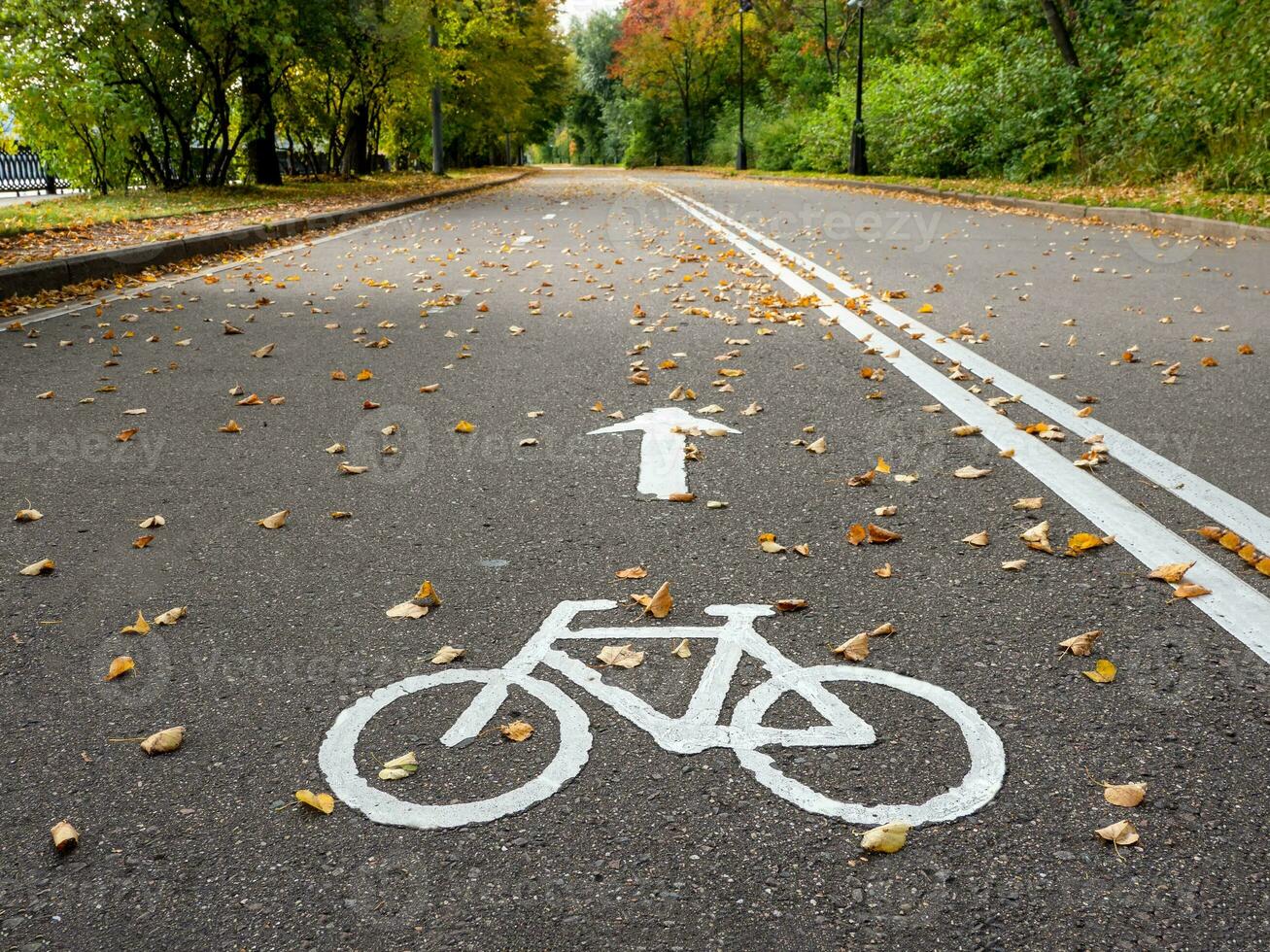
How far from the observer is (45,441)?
492 centimetres

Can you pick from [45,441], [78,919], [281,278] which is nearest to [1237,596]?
[78,919]

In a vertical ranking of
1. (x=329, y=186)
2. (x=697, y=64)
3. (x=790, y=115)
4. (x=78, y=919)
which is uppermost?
(x=697, y=64)

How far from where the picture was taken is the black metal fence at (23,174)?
2945cm

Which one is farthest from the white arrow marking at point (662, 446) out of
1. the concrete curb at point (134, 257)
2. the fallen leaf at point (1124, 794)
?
the concrete curb at point (134, 257)

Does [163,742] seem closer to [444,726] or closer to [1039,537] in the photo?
[444,726]

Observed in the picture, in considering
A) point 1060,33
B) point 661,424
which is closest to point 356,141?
point 1060,33

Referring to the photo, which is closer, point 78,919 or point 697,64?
point 78,919

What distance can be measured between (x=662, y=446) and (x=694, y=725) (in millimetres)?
2309

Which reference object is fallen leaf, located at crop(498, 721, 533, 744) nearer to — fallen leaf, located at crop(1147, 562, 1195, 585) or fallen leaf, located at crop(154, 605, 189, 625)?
fallen leaf, located at crop(154, 605, 189, 625)

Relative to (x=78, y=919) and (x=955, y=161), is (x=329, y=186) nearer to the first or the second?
(x=955, y=161)

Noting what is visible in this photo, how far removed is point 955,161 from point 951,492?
25910 mm

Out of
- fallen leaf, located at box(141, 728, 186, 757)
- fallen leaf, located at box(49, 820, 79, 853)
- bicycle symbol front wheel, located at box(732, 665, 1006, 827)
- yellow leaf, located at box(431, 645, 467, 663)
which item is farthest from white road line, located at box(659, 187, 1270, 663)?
fallen leaf, located at box(49, 820, 79, 853)

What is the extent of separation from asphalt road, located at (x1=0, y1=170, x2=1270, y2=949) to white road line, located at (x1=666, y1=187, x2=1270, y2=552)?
0.02 metres

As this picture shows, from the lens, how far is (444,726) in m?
2.40
